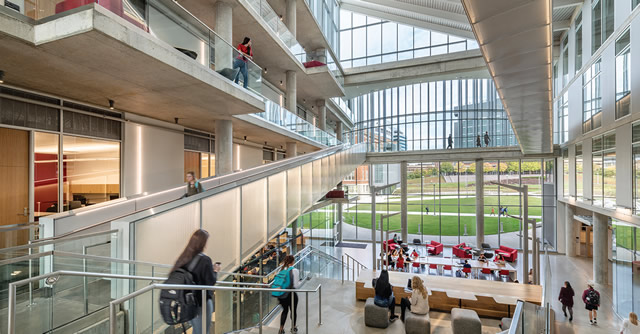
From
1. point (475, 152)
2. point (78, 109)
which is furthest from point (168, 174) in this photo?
point (475, 152)

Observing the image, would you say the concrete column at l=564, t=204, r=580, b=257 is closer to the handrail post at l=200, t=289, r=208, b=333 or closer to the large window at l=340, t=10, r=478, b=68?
the large window at l=340, t=10, r=478, b=68

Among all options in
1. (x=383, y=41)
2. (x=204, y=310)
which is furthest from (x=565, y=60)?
(x=204, y=310)

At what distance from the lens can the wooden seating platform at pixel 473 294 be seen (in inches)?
386

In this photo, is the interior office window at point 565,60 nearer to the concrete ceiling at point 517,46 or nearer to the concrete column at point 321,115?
the concrete ceiling at point 517,46

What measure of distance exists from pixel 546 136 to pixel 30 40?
57.7 ft

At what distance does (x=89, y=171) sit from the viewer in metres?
9.25

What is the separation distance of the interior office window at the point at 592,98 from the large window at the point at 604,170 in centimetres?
103

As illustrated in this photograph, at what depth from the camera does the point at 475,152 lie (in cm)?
2391

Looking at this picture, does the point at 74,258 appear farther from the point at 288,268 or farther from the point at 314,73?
the point at 314,73

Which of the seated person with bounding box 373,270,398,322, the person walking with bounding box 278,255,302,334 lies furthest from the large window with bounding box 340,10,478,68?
the person walking with bounding box 278,255,302,334

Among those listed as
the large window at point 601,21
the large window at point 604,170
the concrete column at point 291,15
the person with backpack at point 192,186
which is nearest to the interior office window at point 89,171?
the person with backpack at point 192,186

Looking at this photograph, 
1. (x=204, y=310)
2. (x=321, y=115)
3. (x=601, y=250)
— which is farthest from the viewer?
(x=321, y=115)

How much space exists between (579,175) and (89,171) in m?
24.6

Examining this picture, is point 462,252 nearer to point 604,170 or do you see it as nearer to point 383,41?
point 604,170
